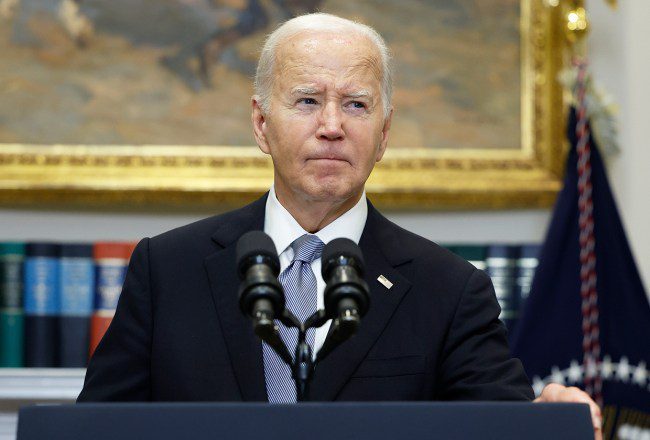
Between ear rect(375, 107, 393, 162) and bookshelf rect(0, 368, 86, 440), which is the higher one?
ear rect(375, 107, 393, 162)

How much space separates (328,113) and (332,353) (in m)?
0.51

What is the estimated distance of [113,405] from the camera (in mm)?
1519

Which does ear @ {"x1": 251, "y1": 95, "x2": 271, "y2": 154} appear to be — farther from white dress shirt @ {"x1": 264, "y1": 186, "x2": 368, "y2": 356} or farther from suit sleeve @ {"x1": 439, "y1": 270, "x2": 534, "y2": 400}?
suit sleeve @ {"x1": 439, "y1": 270, "x2": 534, "y2": 400}

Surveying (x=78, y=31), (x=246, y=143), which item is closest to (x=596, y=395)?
(x=246, y=143)

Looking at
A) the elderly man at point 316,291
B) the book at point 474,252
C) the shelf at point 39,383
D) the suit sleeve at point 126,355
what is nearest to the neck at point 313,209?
the elderly man at point 316,291

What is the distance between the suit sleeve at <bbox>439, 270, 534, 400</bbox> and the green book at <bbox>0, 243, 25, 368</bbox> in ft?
7.44

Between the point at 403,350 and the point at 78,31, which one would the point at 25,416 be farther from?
the point at 78,31

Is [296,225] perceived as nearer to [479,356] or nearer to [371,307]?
[371,307]

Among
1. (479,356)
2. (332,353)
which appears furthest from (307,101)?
(479,356)

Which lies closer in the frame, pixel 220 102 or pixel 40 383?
pixel 40 383

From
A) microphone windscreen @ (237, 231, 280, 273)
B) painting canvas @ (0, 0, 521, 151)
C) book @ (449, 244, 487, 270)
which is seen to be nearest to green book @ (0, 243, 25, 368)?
painting canvas @ (0, 0, 521, 151)

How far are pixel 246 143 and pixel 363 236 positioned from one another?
1996mm

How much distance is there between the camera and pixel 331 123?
225cm

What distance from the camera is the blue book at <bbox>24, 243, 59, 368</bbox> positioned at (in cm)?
406
